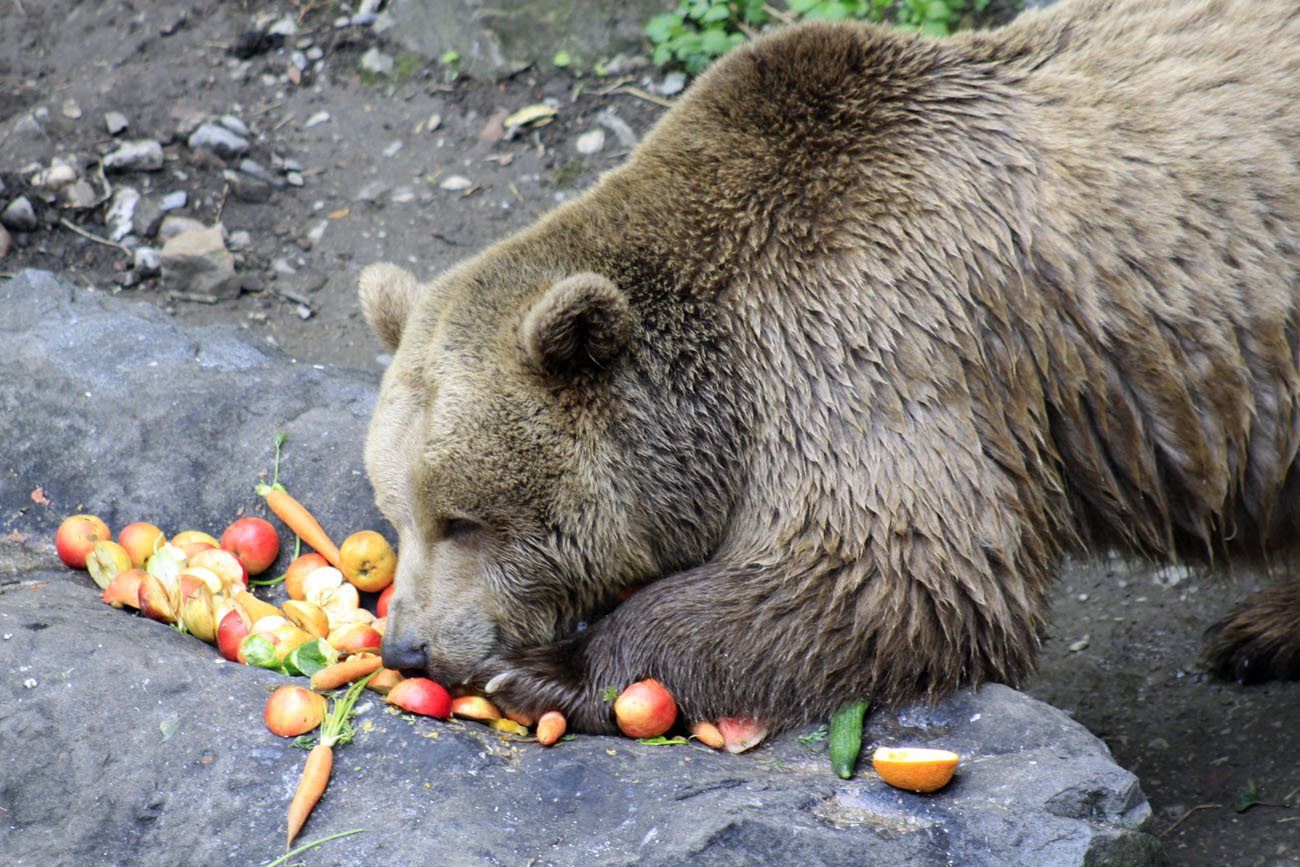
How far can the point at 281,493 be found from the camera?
5359 millimetres

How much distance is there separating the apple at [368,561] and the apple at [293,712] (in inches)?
46.8

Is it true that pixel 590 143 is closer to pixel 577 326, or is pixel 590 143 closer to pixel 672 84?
pixel 672 84

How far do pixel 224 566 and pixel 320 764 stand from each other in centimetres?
153

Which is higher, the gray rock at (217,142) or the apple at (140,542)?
the apple at (140,542)

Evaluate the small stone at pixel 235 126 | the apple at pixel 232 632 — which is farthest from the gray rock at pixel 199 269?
the apple at pixel 232 632

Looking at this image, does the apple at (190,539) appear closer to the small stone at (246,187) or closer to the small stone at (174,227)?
the small stone at (174,227)

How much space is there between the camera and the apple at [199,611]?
4672 millimetres

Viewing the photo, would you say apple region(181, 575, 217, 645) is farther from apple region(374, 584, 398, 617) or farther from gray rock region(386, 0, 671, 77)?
gray rock region(386, 0, 671, 77)

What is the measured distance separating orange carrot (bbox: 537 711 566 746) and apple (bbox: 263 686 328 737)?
674mm

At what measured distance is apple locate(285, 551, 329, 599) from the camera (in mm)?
5121

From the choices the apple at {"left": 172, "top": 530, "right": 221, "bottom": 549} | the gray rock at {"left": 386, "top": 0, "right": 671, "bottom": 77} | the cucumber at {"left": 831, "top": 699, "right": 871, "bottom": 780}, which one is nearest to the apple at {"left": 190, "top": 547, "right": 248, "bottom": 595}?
the apple at {"left": 172, "top": 530, "right": 221, "bottom": 549}

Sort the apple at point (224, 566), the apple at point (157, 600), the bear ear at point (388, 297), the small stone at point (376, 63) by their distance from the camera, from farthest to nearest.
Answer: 1. the small stone at point (376, 63)
2. the bear ear at point (388, 297)
3. the apple at point (224, 566)
4. the apple at point (157, 600)

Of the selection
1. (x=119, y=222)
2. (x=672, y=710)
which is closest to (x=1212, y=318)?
(x=672, y=710)

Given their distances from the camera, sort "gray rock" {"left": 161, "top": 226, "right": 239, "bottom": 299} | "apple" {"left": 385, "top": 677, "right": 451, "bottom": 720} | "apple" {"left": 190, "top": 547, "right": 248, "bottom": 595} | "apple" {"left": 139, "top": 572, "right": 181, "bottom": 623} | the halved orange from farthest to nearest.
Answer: "gray rock" {"left": 161, "top": 226, "right": 239, "bottom": 299} < "apple" {"left": 190, "top": 547, "right": 248, "bottom": 595} < "apple" {"left": 139, "top": 572, "right": 181, "bottom": 623} < "apple" {"left": 385, "top": 677, "right": 451, "bottom": 720} < the halved orange
